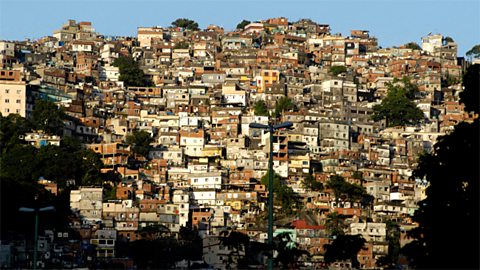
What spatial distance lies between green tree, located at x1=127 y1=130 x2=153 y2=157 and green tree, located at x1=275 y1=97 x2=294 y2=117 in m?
14.5

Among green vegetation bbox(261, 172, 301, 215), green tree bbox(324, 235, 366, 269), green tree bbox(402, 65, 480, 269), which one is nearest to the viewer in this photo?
green tree bbox(402, 65, 480, 269)

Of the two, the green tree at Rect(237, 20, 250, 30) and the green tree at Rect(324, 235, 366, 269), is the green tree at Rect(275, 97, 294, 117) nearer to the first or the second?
the green tree at Rect(237, 20, 250, 30)

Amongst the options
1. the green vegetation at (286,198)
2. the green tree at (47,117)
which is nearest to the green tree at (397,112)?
the green vegetation at (286,198)

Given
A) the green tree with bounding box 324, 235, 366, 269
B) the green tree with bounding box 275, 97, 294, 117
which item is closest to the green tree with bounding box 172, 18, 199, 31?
the green tree with bounding box 275, 97, 294, 117

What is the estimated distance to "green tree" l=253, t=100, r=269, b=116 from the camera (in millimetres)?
112312

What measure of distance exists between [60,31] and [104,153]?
47.7 metres

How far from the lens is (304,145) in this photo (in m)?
107

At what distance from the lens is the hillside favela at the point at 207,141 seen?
7994 centimetres

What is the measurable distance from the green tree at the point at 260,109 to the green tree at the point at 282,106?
975mm

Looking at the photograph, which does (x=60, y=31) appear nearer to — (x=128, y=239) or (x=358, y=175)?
(x=358, y=175)

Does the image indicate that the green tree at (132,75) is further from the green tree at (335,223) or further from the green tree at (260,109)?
the green tree at (335,223)

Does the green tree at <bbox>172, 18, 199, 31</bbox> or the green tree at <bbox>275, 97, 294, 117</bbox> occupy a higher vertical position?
the green tree at <bbox>172, 18, 199, 31</bbox>

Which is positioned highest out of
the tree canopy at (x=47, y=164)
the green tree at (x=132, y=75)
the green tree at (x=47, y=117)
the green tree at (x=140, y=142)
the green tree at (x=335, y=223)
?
the green tree at (x=132, y=75)

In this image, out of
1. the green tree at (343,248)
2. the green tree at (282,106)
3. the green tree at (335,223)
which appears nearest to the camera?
the green tree at (343,248)
